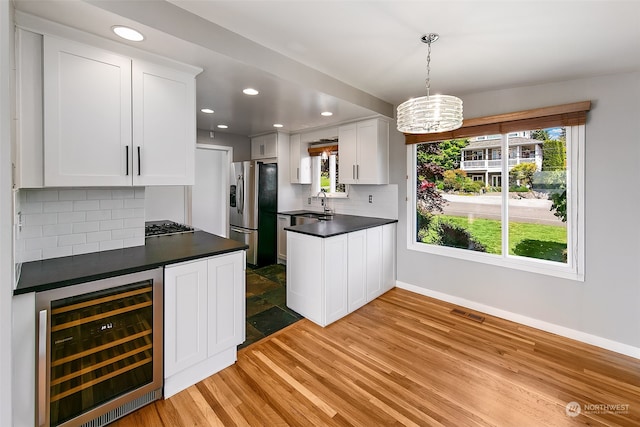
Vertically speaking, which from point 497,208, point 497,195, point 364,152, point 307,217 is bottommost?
point 307,217

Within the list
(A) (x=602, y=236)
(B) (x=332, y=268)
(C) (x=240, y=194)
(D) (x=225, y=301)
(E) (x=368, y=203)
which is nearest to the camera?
(D) (x=225, y=301)

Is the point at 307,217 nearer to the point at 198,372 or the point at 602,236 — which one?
the point at 198,372

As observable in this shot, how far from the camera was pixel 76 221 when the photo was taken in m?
1.90

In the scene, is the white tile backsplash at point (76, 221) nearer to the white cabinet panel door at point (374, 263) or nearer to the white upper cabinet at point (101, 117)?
the white upper cabinet at point (101, 117)

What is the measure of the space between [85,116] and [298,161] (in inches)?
130

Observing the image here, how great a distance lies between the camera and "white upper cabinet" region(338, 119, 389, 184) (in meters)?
3.67

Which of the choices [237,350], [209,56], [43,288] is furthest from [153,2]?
[237,350]

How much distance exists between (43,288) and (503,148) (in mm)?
3913

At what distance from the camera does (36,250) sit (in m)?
1.74

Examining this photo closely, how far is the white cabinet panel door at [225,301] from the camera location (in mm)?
2033

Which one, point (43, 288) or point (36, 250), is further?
point (36, 250)

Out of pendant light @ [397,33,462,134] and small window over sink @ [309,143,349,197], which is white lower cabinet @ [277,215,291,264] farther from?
pendant light @ [397,33,462,134]

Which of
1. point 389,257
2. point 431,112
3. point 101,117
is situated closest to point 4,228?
point 101,117

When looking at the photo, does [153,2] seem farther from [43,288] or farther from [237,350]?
[237,350]
